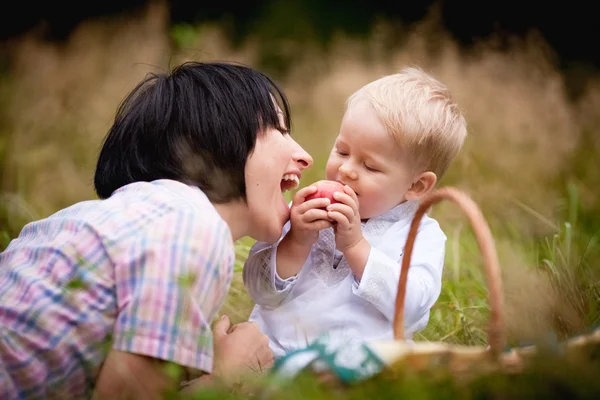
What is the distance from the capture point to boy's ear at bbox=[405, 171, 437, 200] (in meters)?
2.25

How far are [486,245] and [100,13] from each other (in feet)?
22.3

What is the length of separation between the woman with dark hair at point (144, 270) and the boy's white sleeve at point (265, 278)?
0.71 feet

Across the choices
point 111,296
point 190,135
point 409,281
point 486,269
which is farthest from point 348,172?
point 111,296

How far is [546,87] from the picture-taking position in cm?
481

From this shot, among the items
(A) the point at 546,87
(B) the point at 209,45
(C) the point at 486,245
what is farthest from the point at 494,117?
(C) the point at 486,245

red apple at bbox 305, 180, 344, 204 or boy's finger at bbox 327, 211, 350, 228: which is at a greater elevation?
red apple at bbox 305, 180, 344, 204

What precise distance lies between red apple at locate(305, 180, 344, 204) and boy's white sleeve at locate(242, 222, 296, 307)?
23cm

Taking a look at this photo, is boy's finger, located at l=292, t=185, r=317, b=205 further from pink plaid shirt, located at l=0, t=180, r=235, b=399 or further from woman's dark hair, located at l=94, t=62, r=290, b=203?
pink plaid shirt, located at l=0, t=180, r=235, b=399

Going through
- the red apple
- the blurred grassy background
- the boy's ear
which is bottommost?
the blurred grassy background

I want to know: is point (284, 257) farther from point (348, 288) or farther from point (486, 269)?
point (486, 269)

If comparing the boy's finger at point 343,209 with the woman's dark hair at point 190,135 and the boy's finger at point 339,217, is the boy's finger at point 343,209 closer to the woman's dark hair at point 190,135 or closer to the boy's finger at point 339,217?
the boy's finger at point 339,217

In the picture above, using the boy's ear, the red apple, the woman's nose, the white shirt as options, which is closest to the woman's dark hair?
the woman's nose

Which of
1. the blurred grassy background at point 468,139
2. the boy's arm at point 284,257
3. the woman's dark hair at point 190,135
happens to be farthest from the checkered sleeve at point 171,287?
the blurred grassy background at point 468,139

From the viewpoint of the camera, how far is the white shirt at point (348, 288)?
204 cm
